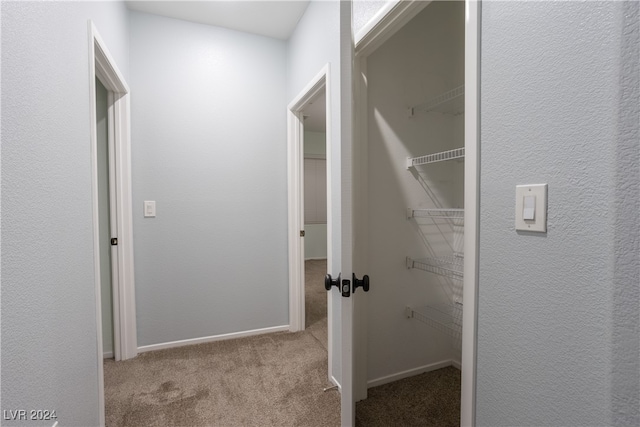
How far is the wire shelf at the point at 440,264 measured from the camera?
1884 millimetres

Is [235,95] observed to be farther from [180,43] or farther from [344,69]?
[344,69]

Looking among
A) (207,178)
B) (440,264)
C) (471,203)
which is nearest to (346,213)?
(471,203)

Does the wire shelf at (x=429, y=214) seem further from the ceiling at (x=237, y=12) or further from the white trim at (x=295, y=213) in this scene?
the ceiling at (x=237, y=12)

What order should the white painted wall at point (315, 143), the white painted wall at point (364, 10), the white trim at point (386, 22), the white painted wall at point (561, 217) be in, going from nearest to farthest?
the white painted wall at point (561, 217)
the white trim at point (386, 22)
the white painted wall at point (364, 10)
the white painted wall at point (315, 143)

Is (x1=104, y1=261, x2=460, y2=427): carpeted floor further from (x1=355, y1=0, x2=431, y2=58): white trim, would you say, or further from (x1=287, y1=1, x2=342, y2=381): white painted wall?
(x1=355, y1=0, x2=431, y2=58): white trim

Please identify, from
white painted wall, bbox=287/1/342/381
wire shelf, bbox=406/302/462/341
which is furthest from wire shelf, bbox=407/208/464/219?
wire shelf, bbox=406/302/462/341

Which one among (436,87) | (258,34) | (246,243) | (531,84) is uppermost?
(258,34)

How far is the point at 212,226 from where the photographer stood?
2.51m

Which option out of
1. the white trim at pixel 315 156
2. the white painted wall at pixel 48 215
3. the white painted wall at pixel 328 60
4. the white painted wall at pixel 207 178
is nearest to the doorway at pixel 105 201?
the white painted wall at pixel 207 178

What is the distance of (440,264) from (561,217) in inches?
51.8

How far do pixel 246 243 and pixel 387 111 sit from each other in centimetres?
154

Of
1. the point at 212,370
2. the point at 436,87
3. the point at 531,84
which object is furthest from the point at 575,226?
the point at 212,370

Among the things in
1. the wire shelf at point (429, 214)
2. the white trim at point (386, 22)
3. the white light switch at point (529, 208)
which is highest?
the white trim at point (386, 22)

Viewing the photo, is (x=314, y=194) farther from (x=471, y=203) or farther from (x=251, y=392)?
(x=471, y=203)
